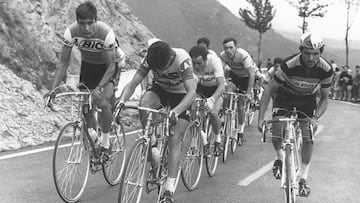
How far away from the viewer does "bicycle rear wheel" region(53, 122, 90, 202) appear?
5.77 meters

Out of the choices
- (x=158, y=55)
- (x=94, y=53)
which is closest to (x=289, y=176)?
(x=158, y=55)

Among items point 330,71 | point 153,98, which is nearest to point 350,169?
point 330,71

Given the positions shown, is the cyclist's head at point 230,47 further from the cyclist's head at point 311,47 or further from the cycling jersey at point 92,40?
the cyclist's head at point 311,47

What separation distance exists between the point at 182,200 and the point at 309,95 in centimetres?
198

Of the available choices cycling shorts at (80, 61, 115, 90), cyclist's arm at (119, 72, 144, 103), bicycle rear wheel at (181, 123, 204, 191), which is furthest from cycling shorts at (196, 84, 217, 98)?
cyclist's arm at (119, 72, 144, 103)

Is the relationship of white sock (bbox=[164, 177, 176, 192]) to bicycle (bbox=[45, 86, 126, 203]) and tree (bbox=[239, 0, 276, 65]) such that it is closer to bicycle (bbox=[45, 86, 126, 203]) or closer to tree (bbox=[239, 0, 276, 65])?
bicycle (bbox=[45, 86, 126, 203])

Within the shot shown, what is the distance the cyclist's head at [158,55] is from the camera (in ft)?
17.3

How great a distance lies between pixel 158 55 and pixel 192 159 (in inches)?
85.2

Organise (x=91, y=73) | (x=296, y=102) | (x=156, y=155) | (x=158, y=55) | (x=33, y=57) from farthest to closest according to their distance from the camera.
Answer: (x=33, y=57) < (x=91, y=73) < (x=296, y=102) < (x=156, y=155) < (x=158, y=55)

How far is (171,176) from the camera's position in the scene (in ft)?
18.1

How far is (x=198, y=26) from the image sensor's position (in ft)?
329

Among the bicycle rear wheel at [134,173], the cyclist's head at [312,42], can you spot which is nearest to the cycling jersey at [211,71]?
the cyclist's head at [312,42]

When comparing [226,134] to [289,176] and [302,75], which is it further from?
[289,176]

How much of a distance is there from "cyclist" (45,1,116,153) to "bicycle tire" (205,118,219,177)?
5.78 ft
